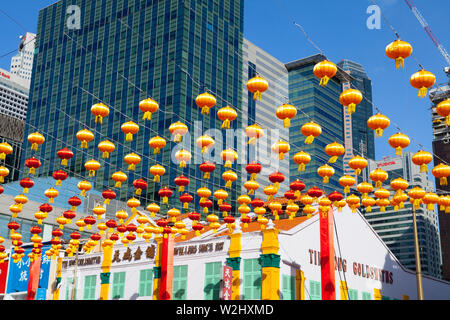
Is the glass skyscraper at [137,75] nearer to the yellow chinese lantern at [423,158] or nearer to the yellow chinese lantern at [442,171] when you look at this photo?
the yellow chinese lantern at [442,171]

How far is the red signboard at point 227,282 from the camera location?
93.3 feet

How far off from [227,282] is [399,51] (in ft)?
60.0

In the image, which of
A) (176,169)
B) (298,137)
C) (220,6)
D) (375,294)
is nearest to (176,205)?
(176,169)

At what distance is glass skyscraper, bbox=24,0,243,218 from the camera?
93.7 meters

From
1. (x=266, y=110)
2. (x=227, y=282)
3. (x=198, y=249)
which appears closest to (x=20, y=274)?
(x=198, y=249)

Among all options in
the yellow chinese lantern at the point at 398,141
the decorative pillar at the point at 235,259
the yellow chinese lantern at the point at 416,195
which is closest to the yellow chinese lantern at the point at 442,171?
the yellow chinese lantern at the point at 416,195

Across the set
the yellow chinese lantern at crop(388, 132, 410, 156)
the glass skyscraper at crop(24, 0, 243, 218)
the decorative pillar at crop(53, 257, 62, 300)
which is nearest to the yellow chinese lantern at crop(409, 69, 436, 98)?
the yellow chinese lantern at crop(388, 132, 410, 156)

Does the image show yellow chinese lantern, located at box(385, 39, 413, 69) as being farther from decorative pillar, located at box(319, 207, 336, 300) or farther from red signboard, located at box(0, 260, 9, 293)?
red signboard, located at box(0, 260, 9, 293)

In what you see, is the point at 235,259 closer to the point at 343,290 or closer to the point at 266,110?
the point at 343,290

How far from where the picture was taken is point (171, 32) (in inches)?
3836

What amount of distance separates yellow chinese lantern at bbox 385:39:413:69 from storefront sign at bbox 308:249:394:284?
19145 millimetres

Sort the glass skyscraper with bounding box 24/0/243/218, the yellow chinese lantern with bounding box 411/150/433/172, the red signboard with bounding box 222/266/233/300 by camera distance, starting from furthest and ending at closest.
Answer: the glass skyscraper with bounding box 24/0/243/218 → the red signboard with bounding box 222/266/233/300 → the yellow chinese lantern with bounding box 411/150/433/172

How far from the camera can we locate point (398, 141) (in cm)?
1619
